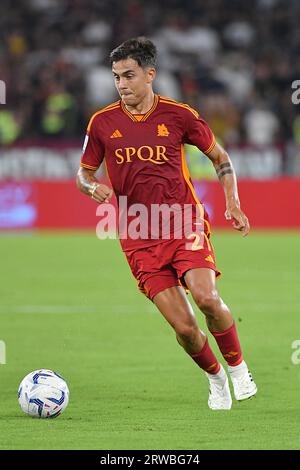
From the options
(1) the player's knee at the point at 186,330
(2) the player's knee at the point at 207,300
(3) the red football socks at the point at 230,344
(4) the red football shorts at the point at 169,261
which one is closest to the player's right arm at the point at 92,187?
(4) the red football shorts at the point at 169,261

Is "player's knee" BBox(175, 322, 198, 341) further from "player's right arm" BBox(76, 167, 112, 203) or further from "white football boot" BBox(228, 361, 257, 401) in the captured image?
"player's right arm" BBox(76, 167, 112, 203)

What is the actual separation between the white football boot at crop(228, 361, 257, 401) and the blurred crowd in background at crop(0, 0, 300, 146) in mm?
15226

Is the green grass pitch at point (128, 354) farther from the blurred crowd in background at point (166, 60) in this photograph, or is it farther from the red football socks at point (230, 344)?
the blurred crowd in background at point (166, 60)

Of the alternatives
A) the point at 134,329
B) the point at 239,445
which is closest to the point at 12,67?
the point at 134,329

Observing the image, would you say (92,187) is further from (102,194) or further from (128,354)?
(128,354)

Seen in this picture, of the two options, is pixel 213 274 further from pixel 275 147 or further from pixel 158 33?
pixel 158 33

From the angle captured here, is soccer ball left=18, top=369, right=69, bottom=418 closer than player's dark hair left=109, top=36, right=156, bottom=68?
Yes

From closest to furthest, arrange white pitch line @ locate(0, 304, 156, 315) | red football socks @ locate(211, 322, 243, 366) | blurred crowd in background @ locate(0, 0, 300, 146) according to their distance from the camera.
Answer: red football socks @ locate(211, 322, 243, 366)
white pitch line @ locate(0, 304, 156, 315)
blurred crowd in background @ locate(0, 0, 300, 146)

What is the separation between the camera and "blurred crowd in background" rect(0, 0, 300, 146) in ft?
75.9

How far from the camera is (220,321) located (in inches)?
287

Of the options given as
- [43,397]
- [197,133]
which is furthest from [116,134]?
[43,397]

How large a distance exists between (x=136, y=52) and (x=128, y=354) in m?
3.39

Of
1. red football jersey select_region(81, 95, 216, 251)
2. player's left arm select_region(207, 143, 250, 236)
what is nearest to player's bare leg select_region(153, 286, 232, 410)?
red football jersey select_region(81, 95, 216, 251)

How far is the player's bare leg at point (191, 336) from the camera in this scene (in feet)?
23.8
